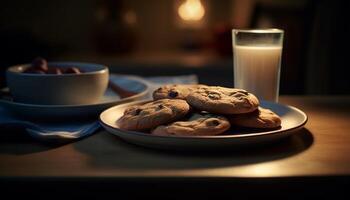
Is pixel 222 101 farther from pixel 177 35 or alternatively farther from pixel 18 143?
pixel 177 35

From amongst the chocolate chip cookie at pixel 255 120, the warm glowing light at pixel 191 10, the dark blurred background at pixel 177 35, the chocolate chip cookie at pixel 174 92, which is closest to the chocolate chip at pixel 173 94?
the chocolate chip cookie at pixel 174 92

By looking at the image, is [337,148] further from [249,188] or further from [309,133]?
[249,188]

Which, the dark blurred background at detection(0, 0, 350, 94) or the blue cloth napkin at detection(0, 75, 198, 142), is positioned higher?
the blue cloth napkin at detection(0, 75, 198, 142)

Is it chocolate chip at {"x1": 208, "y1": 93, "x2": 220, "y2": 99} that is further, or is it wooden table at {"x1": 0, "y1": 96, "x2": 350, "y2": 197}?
chocolate chip at {"x1": 208, "y1": 93, "x2": 220, "y2": 99}

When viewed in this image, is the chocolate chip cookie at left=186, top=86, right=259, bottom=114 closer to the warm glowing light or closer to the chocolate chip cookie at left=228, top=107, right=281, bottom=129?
the chocolate chip cookie at left=228, top=107, right=281, bottom=129

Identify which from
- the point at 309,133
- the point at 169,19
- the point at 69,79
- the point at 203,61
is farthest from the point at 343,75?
the point at 169,19

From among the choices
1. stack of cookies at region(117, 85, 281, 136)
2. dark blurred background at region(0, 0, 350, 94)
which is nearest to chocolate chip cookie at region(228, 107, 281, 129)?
stack of cookies at region(117, 85, 281, 136)

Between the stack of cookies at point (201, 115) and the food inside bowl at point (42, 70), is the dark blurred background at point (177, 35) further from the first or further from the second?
the stack of cookies at point (201, 115)

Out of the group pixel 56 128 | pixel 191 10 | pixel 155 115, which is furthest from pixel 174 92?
pixel 191 10
